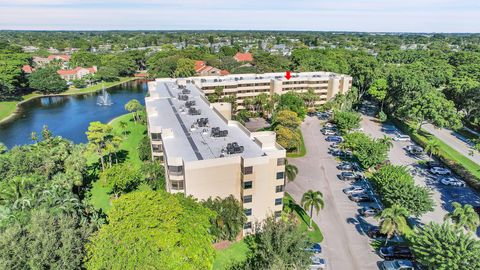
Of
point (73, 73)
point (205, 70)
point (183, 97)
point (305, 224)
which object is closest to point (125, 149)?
point (183, 97)

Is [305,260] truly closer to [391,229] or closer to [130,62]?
[391,229]

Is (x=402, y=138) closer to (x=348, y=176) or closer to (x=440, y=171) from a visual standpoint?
(x=440, y=171)

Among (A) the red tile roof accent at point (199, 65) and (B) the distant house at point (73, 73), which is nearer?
(B) the distant house at point (73, 73)

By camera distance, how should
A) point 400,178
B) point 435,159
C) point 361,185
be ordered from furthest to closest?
point 435,159, point 361,185, point 400,178

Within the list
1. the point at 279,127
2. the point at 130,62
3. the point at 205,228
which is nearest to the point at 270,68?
the point at 130,62

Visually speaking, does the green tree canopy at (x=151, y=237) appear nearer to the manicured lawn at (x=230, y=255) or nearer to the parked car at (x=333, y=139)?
the manicured lawn at (x=230, y=255)

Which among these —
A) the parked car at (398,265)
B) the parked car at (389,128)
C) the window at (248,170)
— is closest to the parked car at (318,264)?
the parked car at (398,265)
